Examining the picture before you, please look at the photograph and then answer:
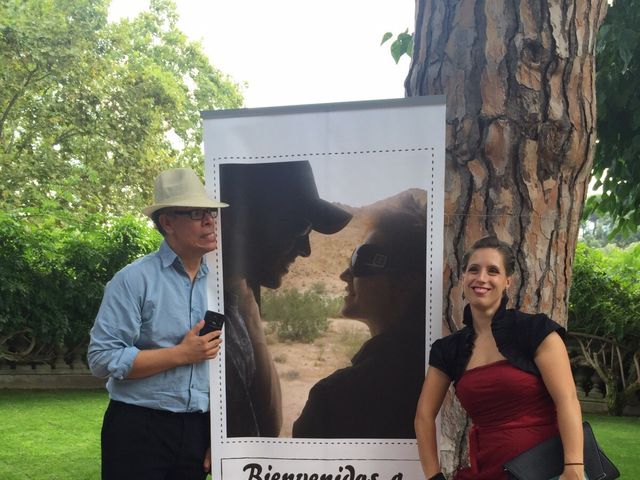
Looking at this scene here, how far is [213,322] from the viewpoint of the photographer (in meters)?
2.23

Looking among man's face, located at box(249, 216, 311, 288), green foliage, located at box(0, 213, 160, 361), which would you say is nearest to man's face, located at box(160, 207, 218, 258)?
man's face, located at box(249, 216, 311, 288)

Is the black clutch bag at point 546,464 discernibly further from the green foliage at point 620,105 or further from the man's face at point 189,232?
the green foliage at point 620,105

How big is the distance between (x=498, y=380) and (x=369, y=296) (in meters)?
0.50

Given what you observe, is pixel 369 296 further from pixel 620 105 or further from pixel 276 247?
pixel 620 105

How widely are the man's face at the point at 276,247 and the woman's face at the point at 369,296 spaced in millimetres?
182

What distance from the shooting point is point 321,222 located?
2178mm

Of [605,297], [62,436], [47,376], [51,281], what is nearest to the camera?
[62,436]

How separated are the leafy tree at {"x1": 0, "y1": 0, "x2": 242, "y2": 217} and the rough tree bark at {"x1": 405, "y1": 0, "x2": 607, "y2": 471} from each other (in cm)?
1428

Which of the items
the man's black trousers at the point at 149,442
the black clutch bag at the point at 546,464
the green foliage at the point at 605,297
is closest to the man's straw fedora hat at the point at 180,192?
the man's black trousers at the point at 149,442

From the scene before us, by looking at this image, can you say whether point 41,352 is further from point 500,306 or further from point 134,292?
point 500,306

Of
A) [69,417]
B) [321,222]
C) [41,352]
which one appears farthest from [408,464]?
[41,352]

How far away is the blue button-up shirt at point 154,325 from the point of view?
7.24 feet

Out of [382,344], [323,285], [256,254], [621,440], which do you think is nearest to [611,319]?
[621,440]

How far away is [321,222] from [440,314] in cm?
50
